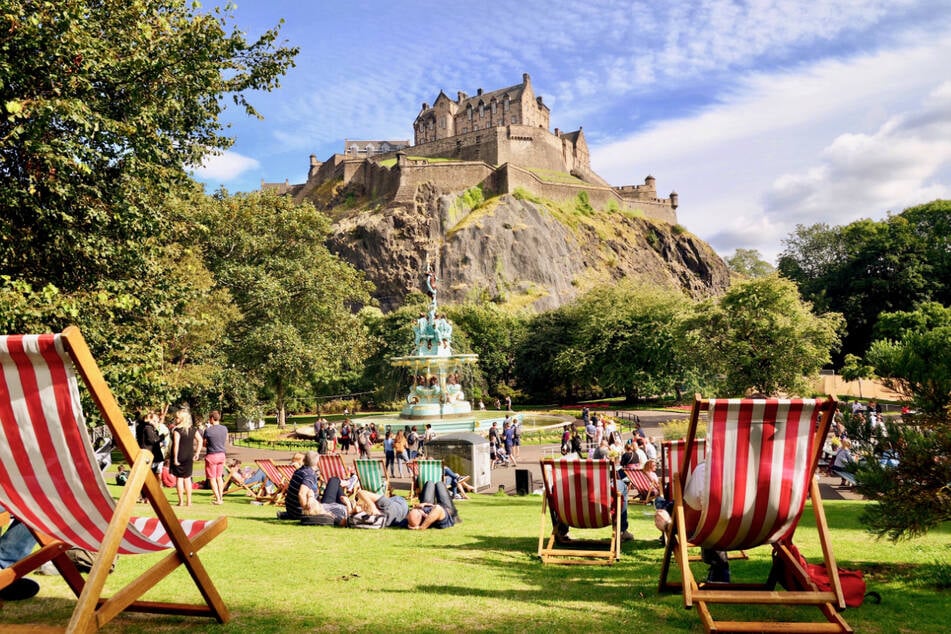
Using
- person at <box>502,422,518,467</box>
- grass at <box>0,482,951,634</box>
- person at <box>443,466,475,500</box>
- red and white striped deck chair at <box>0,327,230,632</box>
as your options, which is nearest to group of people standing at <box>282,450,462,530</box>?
grass at <box>0,482,951,634</box>

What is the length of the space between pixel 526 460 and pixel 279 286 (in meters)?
16.0

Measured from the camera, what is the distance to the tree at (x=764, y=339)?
28.4 metres

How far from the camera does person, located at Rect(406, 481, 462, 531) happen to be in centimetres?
804

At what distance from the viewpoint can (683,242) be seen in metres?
91.9

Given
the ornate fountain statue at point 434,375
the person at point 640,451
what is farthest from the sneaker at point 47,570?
the ornate fountain statue at point 434,375

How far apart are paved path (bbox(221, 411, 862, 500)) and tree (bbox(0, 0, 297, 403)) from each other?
21.6ft

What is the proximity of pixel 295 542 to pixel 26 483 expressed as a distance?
3.83m

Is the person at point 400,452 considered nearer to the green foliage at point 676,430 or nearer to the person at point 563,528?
the green foliage at point 676,430

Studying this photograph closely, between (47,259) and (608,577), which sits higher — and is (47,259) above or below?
above

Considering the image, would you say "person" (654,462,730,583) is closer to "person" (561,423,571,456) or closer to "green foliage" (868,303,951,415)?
"green foliage" (868,303,951,415)

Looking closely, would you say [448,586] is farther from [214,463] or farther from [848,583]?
[214,463]

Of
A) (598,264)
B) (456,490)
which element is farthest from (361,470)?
(598,264)

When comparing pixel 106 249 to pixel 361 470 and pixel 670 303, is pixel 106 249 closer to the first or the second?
pixel 361 470

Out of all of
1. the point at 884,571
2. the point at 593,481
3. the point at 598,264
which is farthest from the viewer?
the point at 598,264
